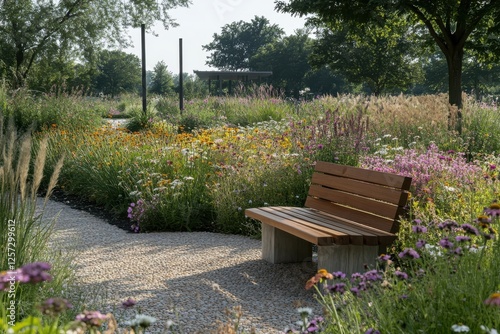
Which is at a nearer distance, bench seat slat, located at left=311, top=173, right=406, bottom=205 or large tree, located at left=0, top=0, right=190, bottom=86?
bench seat slat, located at left=311, top=173, right=406, bottom=205

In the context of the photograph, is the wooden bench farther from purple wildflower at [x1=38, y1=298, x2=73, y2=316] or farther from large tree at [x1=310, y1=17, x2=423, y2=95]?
large tree at [x1=310, y1=17, x2=423, y2=95]

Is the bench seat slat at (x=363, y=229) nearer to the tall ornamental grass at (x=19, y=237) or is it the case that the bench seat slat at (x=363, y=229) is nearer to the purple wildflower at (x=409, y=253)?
the purple wildflower at (x=409, y=253)

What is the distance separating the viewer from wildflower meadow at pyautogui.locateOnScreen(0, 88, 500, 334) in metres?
2.78

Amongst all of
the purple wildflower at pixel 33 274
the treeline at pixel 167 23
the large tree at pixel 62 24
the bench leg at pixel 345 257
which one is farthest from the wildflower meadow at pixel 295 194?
the large tree at pixel 62 24

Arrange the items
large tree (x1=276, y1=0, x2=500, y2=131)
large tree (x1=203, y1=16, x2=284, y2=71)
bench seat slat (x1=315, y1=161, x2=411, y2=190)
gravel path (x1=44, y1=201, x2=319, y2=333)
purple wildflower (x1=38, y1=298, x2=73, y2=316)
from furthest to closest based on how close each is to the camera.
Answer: large tree (x1=203, y1=16, x2=284, y2=71), large tree (x1=276, y1=0, x2=500, y2=131), bench seat slat (x1=315, y1=161, x2=411, y2=190), gravel path (x1=44, y1=201, x2=319, y2=333), purple wildflower (x1=38, y1=298, x2=73, y2=316)

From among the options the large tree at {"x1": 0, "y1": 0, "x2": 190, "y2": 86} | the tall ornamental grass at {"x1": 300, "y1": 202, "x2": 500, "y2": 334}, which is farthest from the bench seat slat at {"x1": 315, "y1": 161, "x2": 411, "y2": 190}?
the large tree at {"x1": 0, "y1": 0, "x2": 190, "y2": 86}

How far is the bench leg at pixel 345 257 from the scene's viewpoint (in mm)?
4715

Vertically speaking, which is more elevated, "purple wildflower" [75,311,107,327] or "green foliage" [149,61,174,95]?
"green foliage" [149,61,174,95]

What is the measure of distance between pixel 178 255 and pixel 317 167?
5.12 ft

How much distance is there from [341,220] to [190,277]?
1.35 m

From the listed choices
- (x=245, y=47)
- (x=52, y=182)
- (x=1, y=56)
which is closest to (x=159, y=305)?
(x=52, y=182)

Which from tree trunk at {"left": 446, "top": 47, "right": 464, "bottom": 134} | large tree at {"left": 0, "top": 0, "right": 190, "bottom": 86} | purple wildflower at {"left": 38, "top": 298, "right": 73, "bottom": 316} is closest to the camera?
purple wildflower at {"left": 38, "top": 298, "right": 73, "bottom": 316}

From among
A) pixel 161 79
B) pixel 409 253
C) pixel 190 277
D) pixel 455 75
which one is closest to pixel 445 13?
pixel 455 75

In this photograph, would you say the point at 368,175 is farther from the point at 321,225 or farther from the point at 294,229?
the point at 294,229
